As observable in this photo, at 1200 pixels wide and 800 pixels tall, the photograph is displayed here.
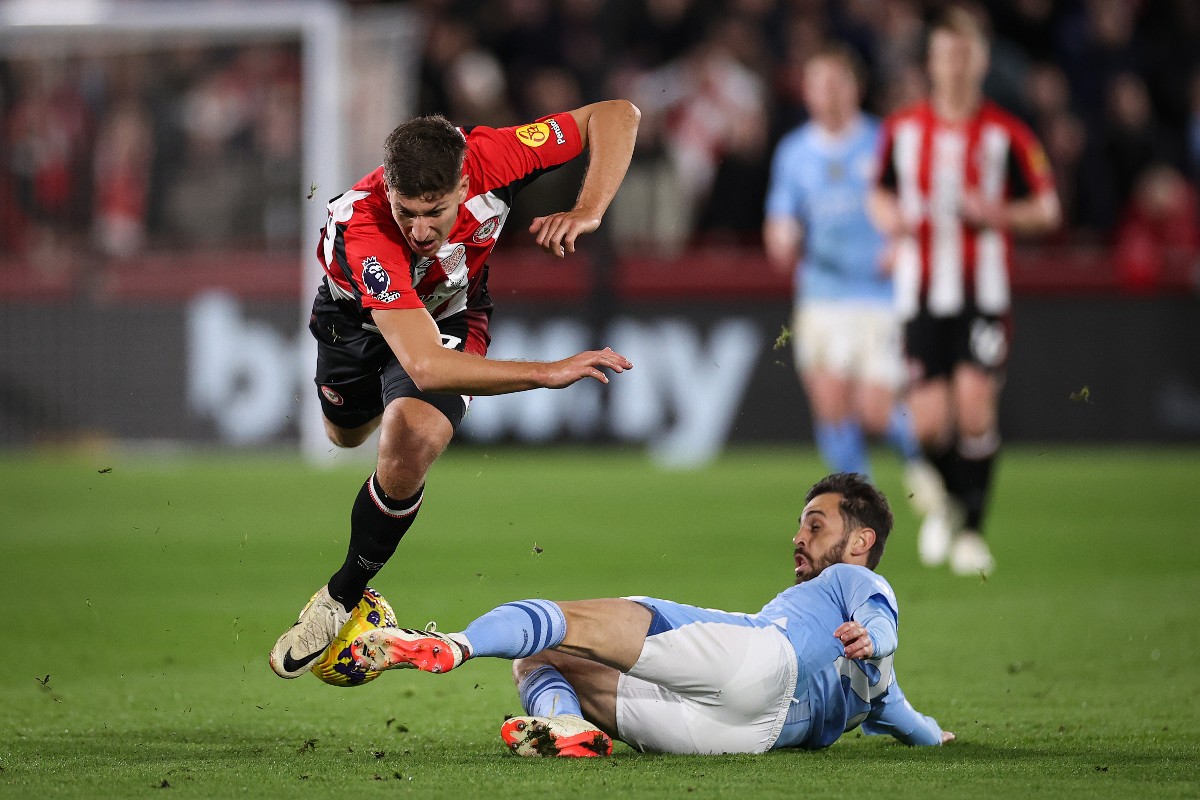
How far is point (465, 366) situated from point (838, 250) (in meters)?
6.47

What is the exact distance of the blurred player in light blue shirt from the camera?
1012cm

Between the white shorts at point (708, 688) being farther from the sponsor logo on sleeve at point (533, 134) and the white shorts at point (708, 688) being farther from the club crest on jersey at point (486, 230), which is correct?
the sponsor logo on sleeve at point (533, 134)

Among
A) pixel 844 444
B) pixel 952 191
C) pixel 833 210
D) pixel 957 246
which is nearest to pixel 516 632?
pixel 957 246

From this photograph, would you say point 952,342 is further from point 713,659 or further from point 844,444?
point 713,659

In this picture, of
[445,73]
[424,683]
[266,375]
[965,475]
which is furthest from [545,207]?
[424,683]

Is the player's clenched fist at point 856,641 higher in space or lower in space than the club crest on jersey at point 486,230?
lower

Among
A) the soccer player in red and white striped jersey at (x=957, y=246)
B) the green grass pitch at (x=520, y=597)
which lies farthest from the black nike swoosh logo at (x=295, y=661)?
the soccer player in red and white striped jersey at (x=957, y=246)

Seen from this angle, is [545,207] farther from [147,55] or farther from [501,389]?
[501,389]

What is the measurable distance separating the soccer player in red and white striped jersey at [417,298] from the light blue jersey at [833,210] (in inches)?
193

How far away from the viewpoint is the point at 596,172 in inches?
204

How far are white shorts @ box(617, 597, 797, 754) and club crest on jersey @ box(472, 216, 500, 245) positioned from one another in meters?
1.37

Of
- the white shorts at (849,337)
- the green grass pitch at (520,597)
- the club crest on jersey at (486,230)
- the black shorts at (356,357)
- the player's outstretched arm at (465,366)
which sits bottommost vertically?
the green grass pitch at (520,597)

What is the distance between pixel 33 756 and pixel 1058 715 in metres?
2.80

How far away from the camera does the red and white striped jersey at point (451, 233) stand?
4.57 m
